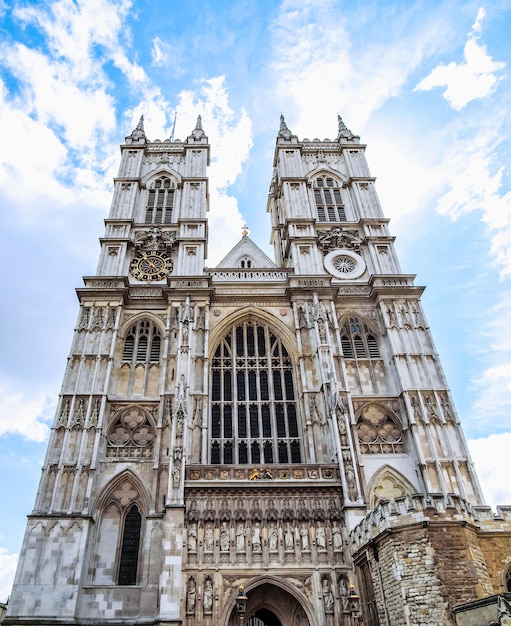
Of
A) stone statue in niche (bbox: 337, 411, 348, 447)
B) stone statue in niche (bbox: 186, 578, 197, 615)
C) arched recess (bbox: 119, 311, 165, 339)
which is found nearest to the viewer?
stone statue in niche (bbox: 186, 578, 197, 615)

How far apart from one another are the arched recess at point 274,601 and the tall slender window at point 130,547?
154 inches

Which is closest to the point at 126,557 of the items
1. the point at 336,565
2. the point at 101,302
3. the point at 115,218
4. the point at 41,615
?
the point at 41,615

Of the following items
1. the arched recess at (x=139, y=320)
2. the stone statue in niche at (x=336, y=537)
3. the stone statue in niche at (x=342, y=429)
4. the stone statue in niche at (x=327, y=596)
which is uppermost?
the arched recess at (x=139, y=320)

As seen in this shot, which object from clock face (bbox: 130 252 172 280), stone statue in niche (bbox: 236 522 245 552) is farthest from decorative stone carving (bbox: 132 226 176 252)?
stone statue in niche (bbox: 236 522 245 552)

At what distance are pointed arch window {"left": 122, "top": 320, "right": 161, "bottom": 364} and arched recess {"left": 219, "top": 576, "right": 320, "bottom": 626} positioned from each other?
34.4ft

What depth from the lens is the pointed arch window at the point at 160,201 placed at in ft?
95.9

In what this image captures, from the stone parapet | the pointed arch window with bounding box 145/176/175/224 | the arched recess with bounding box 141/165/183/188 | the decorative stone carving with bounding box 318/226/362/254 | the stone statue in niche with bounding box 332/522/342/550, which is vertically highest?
the arched recess with bounding box 141/165/183/188

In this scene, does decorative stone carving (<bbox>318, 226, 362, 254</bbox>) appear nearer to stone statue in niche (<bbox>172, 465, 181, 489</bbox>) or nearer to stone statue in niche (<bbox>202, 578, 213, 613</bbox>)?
stone statue in niche (<bbox>172, 465, 181, 489</bbox>)

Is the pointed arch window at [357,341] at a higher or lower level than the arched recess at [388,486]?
higher

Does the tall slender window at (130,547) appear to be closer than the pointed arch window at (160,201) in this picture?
Yes

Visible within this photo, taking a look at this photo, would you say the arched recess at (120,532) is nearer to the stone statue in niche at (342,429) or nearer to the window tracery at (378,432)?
the stone statue in niche at (342,429)

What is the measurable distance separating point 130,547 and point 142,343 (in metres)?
8.95

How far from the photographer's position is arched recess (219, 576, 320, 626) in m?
15.9

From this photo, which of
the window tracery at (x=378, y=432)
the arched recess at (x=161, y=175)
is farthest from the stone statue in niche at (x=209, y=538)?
the arched recess at (x=161, y=175)
